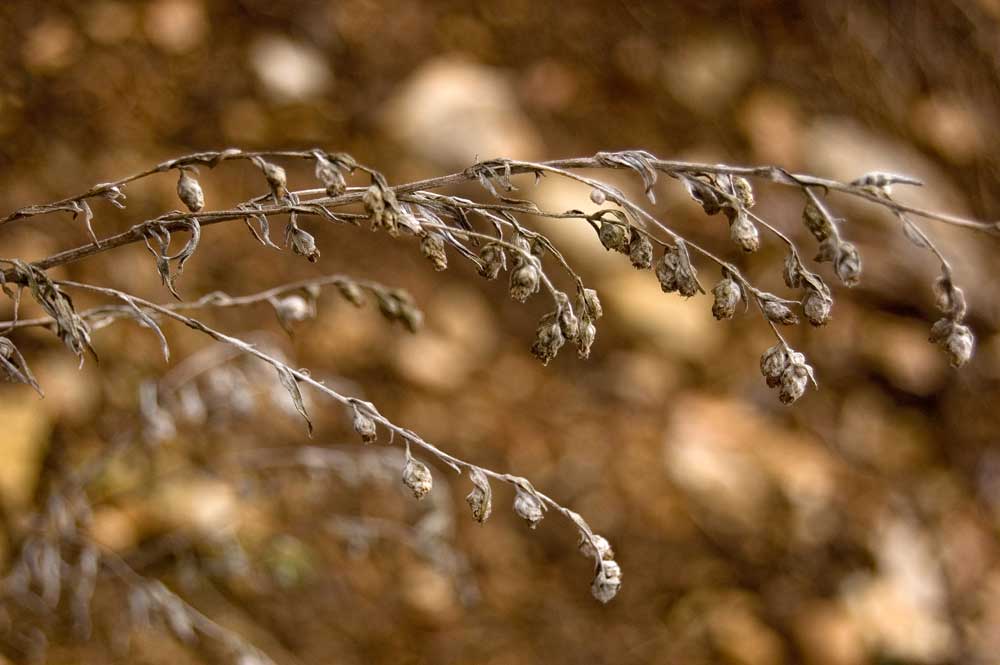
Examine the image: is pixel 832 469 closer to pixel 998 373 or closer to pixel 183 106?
pixel 998 373

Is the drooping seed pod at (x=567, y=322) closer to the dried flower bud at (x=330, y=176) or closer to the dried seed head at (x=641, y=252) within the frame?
the dried seed head at (x=641, y=252)

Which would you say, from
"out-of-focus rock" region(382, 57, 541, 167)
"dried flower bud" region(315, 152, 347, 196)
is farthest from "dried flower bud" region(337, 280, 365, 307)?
"out-of-focus rock" region(382, 57, 541, 167)

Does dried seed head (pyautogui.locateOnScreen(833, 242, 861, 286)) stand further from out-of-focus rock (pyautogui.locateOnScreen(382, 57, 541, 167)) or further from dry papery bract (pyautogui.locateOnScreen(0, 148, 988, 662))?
out-of-focus rock (pyautogui.locateOnScreen(382, 57, 541, 167))

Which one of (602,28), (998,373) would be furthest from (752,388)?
(602,28)

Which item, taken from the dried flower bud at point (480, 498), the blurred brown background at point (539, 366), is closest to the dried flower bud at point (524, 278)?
the dried flower bud at point (480, 498)

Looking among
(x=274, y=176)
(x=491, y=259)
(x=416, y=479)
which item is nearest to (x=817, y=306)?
(x=491, y=259)

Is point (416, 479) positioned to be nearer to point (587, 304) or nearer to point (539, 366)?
point (587, 304)
